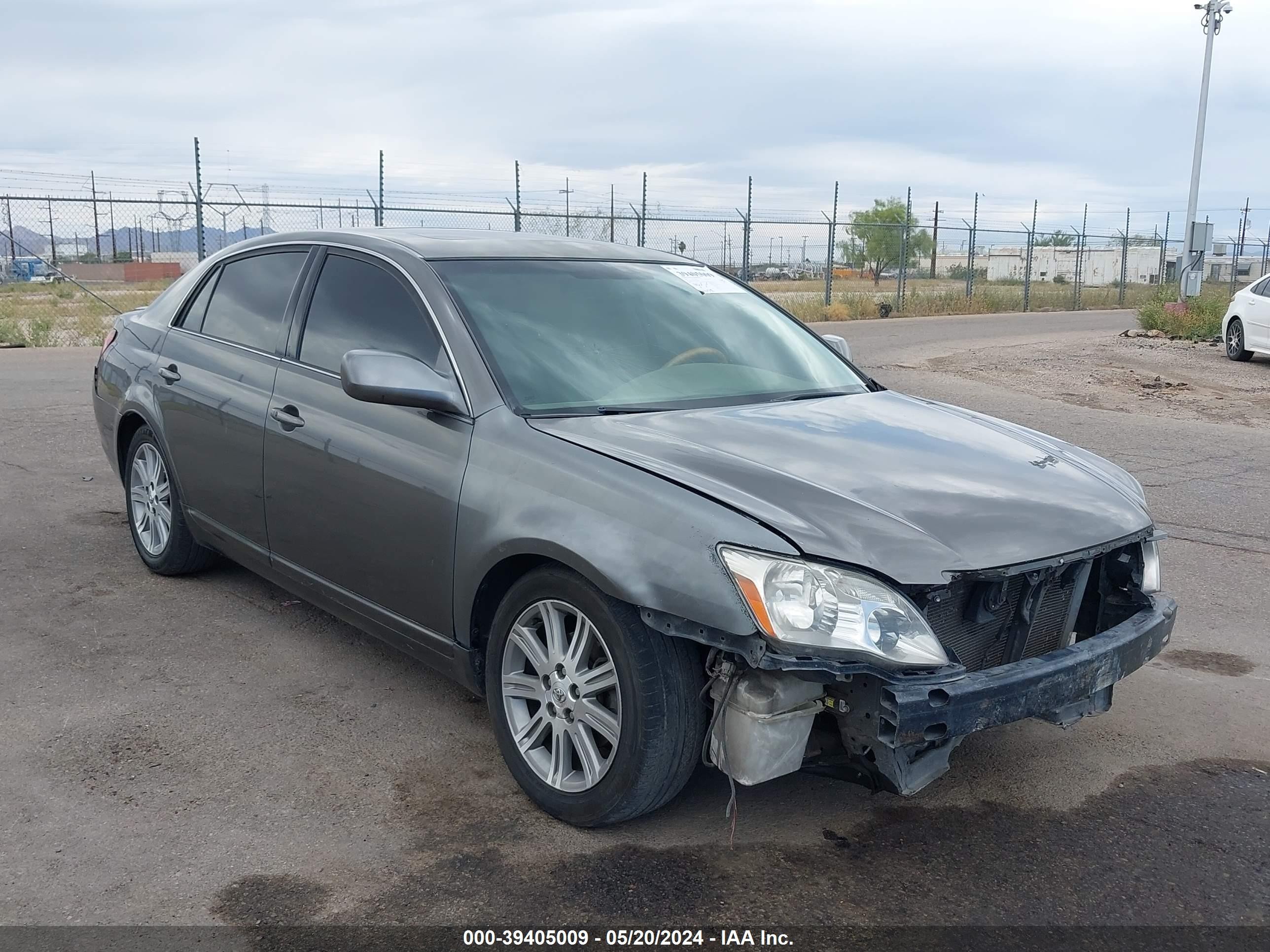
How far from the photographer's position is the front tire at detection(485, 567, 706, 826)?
3131 mm

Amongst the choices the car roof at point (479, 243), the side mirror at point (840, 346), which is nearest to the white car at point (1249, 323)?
the side mirror at point (840, 346)

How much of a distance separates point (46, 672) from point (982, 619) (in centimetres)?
341

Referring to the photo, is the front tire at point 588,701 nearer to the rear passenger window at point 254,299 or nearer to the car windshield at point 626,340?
the car windshield at point 626,340

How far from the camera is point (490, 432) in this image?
365cm

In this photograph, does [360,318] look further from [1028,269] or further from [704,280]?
[1028,269]

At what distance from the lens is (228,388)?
4867mm

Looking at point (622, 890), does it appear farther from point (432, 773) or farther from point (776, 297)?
point (776, 297)

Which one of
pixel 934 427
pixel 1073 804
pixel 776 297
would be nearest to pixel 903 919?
pixel 1073 804

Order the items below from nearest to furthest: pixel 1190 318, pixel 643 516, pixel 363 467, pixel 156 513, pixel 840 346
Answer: pixel 643 516
pixel 363 467
pixel 840 346
pixel 156 513
pixel 1190 318

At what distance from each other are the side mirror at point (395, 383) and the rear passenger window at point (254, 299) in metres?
1.17

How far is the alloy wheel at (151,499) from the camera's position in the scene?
18.4 ft

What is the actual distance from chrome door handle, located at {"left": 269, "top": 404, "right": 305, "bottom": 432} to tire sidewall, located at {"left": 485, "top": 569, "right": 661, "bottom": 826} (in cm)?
126

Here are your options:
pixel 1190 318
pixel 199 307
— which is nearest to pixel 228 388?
pixel 199 307

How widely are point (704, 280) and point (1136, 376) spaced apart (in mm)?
12260
